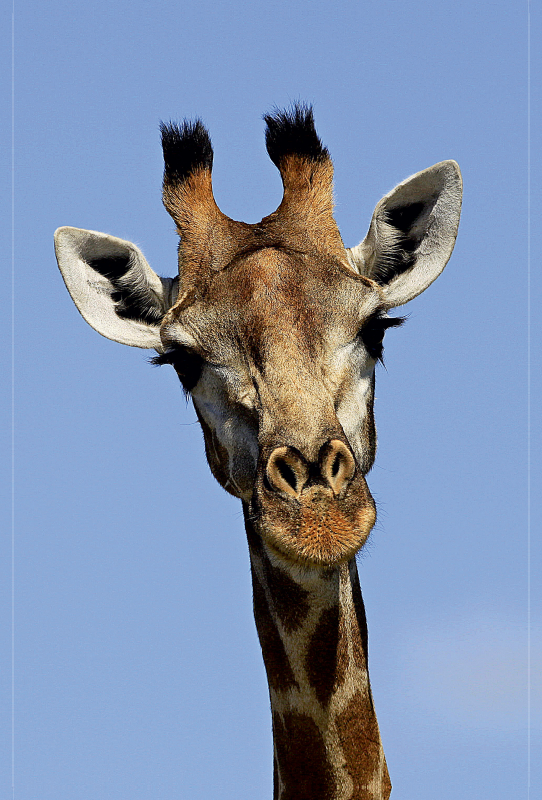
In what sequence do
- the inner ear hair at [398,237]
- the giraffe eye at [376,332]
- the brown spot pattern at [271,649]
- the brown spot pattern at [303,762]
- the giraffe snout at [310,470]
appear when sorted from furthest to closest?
the inner ear hair at [398,237] → the giraffe eye at [376,332] → the brown spot pattern at [271,649] → the brown spot pattern at [303,762] → the giraffe snout at [310,470]

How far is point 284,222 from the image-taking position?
1006 centimetres

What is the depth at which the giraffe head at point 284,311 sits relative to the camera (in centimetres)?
758

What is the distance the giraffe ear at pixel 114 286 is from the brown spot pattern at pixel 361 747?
3.31 metres

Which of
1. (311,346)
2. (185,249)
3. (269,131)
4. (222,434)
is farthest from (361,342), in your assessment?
(269,131)

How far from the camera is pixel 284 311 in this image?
28.6 feet

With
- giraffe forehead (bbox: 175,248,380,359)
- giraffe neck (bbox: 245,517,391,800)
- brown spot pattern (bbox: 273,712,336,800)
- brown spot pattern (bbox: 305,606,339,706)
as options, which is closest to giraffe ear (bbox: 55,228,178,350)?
giraffe forehead (bbox: 175,248,380,359)

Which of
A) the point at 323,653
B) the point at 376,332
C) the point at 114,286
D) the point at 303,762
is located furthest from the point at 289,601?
the point at 114,286

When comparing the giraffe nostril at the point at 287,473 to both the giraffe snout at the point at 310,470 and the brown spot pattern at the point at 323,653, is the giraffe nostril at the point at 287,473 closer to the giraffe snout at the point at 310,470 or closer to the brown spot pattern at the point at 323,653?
the giraffe snout at the point at 310,470

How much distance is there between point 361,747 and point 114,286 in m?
4.26

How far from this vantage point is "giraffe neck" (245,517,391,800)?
8.42 meters

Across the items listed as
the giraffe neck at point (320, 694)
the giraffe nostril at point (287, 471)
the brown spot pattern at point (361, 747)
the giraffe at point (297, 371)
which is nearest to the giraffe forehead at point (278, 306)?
the giraffe at point (297, 371)

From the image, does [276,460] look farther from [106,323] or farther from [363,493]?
[106,323]

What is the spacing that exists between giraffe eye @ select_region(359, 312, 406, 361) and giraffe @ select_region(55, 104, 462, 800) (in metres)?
0.02

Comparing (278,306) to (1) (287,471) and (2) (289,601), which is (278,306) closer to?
(1) (287,471)
